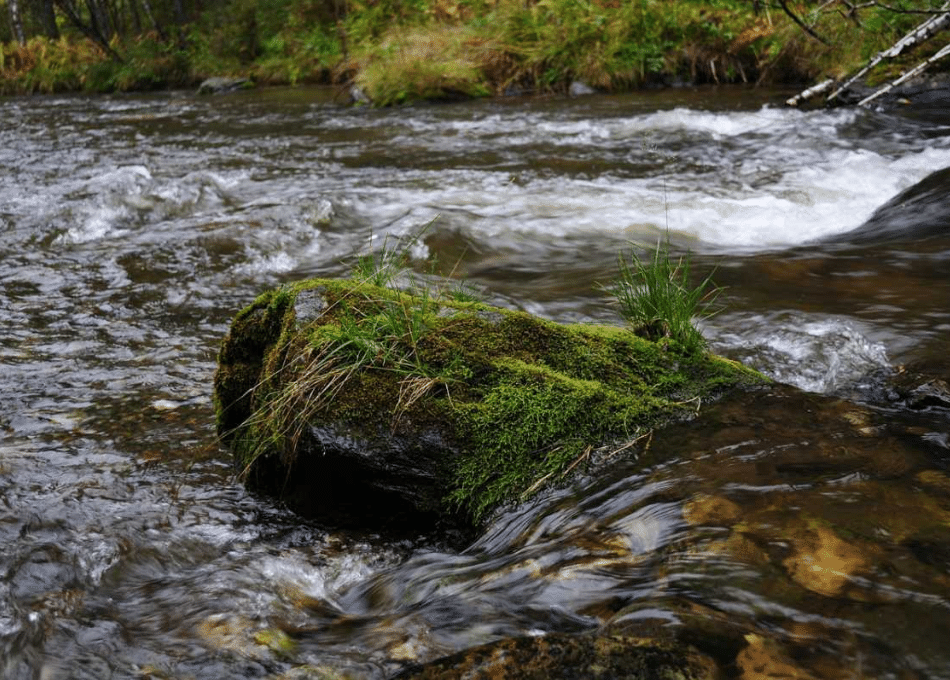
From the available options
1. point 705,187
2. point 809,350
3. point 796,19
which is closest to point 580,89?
point 705,187

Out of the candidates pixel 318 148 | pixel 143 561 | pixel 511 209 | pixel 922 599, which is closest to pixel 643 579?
pixel 922 599

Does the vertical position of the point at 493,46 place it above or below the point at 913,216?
above

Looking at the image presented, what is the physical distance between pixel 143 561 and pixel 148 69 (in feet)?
79.4

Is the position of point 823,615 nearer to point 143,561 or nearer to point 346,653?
point 346,653

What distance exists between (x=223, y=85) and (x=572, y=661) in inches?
832

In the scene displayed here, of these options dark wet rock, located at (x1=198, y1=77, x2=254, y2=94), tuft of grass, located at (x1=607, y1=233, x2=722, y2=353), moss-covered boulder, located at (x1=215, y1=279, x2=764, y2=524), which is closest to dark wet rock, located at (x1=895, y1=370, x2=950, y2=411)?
moss-covered boulder, located at (x1=215, y1=279, x2=764, y2=524)

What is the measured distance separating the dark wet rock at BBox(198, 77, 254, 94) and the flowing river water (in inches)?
493

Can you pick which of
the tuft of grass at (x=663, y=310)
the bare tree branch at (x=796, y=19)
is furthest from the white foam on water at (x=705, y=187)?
the tuft of grass at (x=663, y=310)

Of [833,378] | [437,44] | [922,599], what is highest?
[437,44]

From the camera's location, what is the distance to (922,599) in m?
1.91

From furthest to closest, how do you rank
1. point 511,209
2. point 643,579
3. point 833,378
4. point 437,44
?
point 437,44 < point 511,209 < point 833,378 < point 643,579

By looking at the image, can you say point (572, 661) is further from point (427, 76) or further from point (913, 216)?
point (427, 76)

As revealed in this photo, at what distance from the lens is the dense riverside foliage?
43.3 ft

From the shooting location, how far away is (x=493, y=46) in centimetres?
→ 1565
